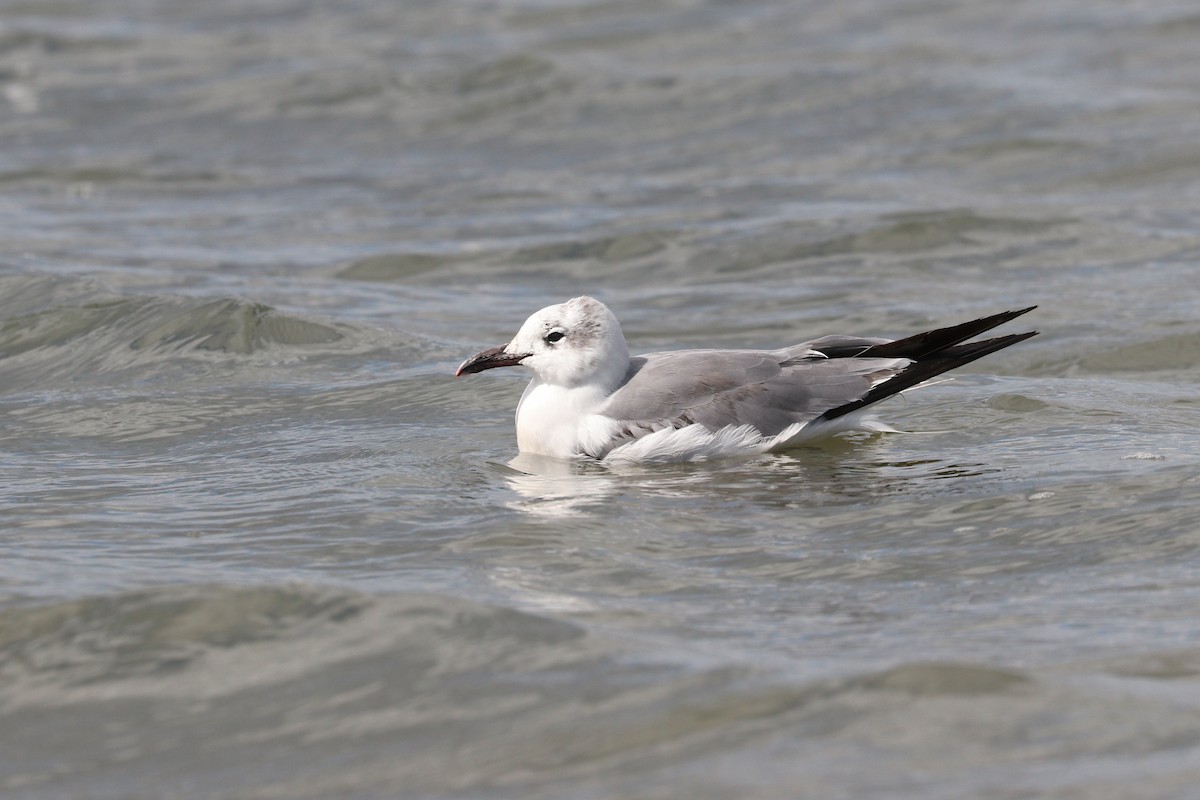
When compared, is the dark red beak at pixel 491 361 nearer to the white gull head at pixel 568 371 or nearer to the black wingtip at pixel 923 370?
the white gull head at pixel 568 371

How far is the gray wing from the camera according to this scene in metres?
7.45

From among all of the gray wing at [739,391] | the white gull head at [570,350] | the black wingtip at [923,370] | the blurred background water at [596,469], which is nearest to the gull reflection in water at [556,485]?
the blurred background water at [596,469]

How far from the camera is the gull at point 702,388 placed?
293 inches

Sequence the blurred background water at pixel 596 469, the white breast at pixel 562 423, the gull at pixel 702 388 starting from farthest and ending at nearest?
the white breast at pixel 562 423
the gull at pixel 702 388
the blurred background water at pixel 596 469

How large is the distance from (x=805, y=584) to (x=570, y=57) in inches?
531

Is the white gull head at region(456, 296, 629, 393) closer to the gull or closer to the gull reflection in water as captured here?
the gull

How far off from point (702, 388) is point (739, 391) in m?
0.15

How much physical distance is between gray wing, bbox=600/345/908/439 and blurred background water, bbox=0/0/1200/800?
0.91ft

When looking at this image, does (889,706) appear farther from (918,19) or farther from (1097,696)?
(918,19)

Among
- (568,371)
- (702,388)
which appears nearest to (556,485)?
(568,371)

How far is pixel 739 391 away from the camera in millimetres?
7504

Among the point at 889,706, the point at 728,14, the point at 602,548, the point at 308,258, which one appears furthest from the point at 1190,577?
the point at 728,14

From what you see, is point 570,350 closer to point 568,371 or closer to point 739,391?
point 568,371

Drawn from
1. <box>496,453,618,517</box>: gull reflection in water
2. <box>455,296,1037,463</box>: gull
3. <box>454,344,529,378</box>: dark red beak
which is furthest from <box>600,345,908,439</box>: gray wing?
→ <box>454,344,529,378</box>: dark red beak
